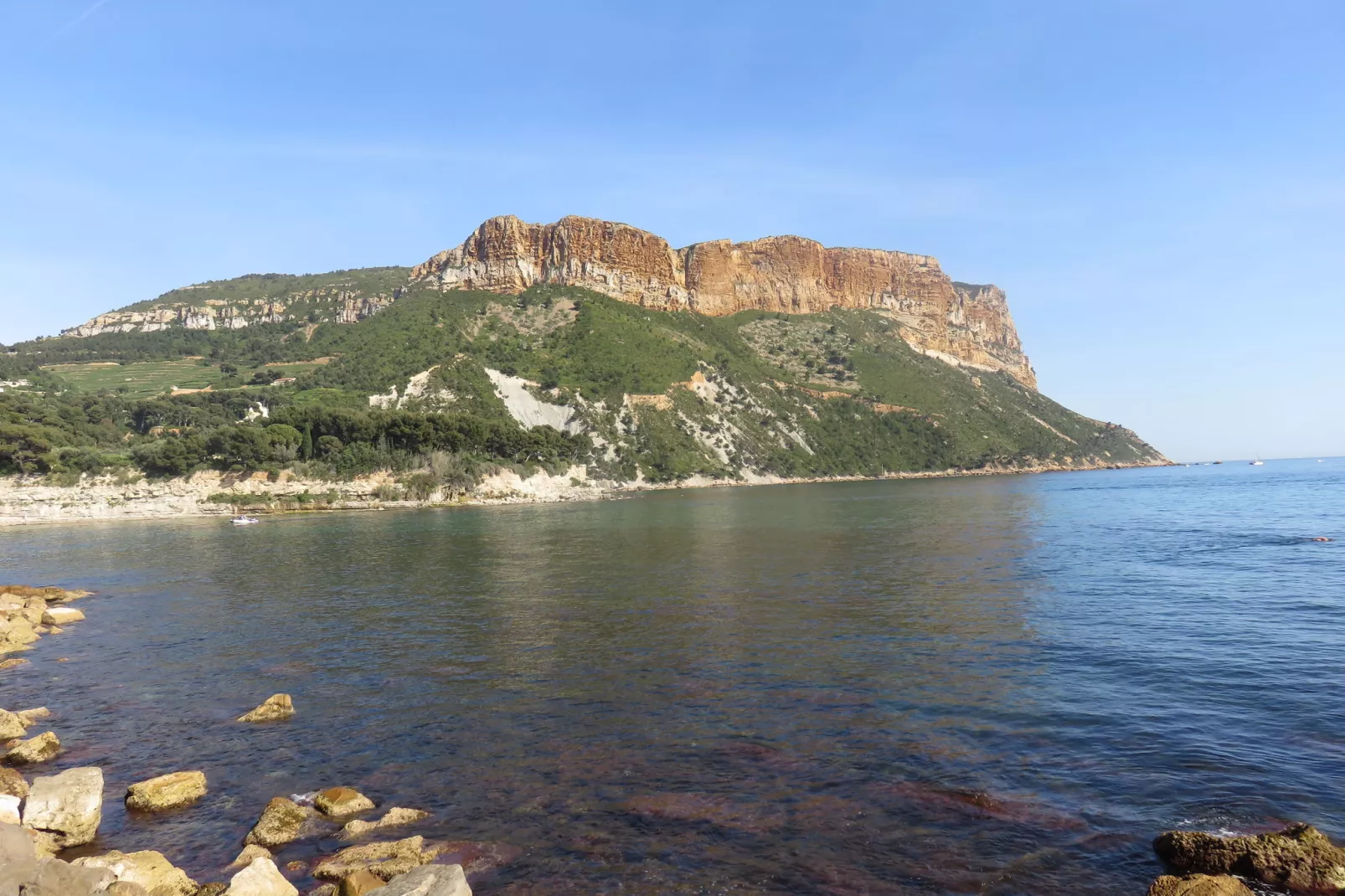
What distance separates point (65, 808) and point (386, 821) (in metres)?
4.35

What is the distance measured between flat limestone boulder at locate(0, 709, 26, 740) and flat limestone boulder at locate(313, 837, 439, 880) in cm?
943

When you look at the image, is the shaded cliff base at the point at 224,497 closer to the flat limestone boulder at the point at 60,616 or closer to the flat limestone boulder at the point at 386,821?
the flat limestone boulder at the point at 60,616

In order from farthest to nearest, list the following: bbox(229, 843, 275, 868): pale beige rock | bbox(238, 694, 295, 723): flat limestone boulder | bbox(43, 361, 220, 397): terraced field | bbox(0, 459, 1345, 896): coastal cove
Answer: bbox(43, 361, 220, 397): terraced field, bbox(238, 694, 295, 723): flat limestone boulder, bbox(0, 459, 1345, 896): coastal cove, bbox(229, 843, 275, 868): pale beige rock

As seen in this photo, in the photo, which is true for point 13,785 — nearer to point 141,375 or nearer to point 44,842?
point 44,842

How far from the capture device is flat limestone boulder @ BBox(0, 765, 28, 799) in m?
10.9

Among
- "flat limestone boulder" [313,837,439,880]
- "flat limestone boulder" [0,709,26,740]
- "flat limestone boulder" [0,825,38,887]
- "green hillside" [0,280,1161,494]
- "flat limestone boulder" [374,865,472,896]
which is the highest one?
"green hillside" [0,280,1161,494]

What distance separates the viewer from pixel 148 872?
28.6 ft

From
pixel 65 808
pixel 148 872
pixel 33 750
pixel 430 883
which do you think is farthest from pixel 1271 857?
pixel 33 750

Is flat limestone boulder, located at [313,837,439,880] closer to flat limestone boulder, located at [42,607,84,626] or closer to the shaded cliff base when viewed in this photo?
flat limestone boulder, located at [42,607,84,626]

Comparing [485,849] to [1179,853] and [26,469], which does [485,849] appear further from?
[26,469]

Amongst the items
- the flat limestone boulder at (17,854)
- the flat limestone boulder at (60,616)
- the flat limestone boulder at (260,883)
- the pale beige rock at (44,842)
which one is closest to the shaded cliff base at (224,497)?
the flat limestone boulder at (60,616)

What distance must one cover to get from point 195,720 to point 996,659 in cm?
1840

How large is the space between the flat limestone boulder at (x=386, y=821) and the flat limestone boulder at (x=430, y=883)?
2.25 meters

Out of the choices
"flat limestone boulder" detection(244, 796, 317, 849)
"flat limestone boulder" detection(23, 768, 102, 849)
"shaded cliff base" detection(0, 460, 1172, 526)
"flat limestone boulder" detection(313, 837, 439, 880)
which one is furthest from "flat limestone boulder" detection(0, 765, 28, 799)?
"shaded cliff base" detection(0, 460, 1172, 526)
